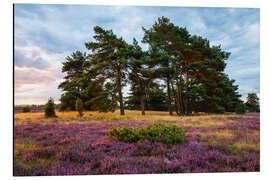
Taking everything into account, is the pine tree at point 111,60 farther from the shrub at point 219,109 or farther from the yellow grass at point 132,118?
the shrub at point 219,109

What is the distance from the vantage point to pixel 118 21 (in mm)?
5109

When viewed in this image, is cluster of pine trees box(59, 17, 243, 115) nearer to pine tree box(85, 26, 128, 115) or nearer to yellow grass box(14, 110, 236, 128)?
pine tree box(85, 26, 128, 115)

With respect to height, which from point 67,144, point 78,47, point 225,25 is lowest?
point 67,144

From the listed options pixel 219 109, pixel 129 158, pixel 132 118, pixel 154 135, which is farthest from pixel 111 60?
pixel 219 109

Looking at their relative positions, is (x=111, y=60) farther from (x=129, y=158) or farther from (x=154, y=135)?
(x=129, y=158)

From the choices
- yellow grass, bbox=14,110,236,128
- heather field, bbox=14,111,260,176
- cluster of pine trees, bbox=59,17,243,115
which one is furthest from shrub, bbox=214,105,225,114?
heather field, bbox=14,111,260,176

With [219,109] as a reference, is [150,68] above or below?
above

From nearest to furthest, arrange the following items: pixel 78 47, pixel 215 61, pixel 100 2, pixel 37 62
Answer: pixel 100 2
pixel 37 62
pixel 78 47
pixel 215 61

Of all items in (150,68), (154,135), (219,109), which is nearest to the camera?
(154,135)

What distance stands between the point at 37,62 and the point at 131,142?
186 inches

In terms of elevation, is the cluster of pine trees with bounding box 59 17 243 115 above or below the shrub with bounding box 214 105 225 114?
above

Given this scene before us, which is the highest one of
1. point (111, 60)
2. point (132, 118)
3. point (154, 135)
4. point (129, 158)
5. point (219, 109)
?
point (111, 60)

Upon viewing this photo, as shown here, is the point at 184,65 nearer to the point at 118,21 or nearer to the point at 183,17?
the point at 183,17
